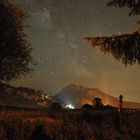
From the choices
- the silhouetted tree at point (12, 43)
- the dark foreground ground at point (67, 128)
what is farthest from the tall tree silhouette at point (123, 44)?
the silhouetted tree at point (12, 43)

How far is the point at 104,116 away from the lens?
2686 centimetres

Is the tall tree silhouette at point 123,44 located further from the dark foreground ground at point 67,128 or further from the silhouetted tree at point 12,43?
the silhouetted tree at point 12,43

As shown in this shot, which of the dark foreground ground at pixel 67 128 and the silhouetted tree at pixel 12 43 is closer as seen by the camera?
the dark foreground ground at pixel 67 128

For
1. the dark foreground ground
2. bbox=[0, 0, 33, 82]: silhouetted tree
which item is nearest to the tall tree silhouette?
the dark foreground ground

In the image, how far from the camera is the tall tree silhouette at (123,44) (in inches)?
635

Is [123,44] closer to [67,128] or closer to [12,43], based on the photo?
[67,128]

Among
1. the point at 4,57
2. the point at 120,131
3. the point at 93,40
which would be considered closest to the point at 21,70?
the point at 4,57

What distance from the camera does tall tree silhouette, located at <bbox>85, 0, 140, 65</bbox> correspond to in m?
16.1

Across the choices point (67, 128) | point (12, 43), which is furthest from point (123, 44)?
point (12, 43)

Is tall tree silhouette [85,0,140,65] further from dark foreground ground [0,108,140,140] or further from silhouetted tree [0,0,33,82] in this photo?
silhouetted tree [0,0,33,82]

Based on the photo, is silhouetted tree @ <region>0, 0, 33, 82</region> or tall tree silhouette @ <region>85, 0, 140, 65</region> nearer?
tall tree silhouette @ <region>85, 0, 140, 65</region>

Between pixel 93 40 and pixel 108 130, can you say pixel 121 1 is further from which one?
pixel 108 130

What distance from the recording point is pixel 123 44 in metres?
16.3

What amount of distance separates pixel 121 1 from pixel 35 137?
8.38m
